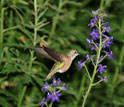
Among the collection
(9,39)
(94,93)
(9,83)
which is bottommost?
(94,93)

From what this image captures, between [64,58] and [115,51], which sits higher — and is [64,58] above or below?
above

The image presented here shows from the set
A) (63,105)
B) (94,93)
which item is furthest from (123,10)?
(63,105)

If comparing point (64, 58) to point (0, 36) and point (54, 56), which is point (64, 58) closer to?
point (54, 56)

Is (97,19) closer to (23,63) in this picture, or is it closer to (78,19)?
(23,63)

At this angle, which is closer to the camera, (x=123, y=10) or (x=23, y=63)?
(x=23, y=63)

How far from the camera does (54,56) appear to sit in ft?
9.22

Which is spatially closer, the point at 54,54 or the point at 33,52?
the point at 54,54

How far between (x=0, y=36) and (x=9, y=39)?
402mm

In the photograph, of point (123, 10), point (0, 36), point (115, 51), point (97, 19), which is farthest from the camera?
point (115, 51)

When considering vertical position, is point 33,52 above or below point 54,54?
below

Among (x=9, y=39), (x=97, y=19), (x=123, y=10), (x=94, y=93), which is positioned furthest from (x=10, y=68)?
(x=123, y=10)

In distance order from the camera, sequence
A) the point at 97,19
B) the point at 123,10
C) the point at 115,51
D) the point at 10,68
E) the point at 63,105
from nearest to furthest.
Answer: the point at 97,19, the point at 10,68, the point at 63,105, the point at 123,10, the point at 115,51

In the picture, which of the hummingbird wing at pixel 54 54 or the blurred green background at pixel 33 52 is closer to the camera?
the hummingbird wing at pixel 54 54

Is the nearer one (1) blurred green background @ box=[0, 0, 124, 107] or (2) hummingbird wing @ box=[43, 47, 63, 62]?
(2) hummingbird wing @ box=[43, 47, 63, 62]
